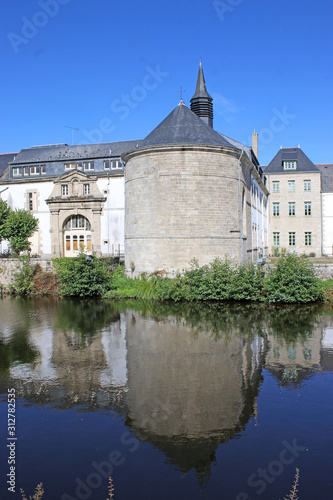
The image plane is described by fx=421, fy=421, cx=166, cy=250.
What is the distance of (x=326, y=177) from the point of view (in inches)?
1437

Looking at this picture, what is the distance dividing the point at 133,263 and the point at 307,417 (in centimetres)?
1376

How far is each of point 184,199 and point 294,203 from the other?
69.4 feet

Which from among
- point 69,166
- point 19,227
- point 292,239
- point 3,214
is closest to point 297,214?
point 292,239

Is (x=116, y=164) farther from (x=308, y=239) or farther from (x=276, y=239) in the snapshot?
(x=308, y=239)

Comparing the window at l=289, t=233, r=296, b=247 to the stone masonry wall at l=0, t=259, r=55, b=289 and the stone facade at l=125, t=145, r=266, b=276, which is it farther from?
the stone masonry wall at l=0, t=259, r=55, b=289

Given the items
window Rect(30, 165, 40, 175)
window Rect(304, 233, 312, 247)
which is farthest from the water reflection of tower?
window Rect(304, 233, 312, 247)

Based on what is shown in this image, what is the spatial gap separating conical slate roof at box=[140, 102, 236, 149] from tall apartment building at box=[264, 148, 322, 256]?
1912 cm

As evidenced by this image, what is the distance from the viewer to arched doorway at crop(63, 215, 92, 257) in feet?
87.7

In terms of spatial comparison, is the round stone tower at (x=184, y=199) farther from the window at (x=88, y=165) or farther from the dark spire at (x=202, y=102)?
the window at (x=88, y=165)

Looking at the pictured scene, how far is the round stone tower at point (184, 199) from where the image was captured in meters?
18.0

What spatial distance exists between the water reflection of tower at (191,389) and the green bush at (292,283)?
5602 millimetres

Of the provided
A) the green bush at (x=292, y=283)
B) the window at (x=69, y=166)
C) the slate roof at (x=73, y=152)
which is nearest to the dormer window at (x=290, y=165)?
the slate roof at (x=73, y=152)

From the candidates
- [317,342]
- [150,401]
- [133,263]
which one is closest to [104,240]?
[133,263]

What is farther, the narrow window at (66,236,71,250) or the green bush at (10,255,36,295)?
the narrow window at (66,236,71,250)
